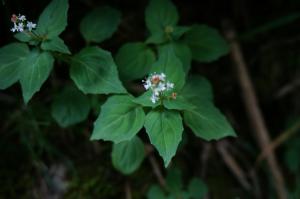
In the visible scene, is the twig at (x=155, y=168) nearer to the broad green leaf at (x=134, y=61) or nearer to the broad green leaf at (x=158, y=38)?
the broad green leaf at (x=134, y=61)

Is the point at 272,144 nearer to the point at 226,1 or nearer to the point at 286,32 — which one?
the point at 286,32

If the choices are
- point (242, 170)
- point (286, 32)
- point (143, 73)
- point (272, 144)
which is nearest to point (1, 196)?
point (143, 73)

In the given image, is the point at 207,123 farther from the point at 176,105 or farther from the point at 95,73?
the point at 95,73

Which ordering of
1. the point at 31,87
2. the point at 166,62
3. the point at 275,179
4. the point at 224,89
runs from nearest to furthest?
1. the point at 31,87
2. the point at 166,62
3. the point at 275,179
4. the point at 224,89

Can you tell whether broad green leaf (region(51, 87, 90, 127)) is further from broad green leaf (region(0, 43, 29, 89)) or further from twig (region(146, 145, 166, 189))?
twig (region(146, 145, 166, 189))

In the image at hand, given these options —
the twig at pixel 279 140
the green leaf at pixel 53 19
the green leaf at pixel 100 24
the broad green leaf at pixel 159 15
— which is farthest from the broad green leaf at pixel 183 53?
the twig at pixel 279 140

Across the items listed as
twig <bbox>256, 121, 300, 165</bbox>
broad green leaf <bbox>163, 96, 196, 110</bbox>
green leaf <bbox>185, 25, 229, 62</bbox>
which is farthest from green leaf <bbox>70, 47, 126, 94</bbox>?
twig <bbox>256, 121, 300, 165</bbox>

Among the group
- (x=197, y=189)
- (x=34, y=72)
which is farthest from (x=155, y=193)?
(x=34, y=72)
